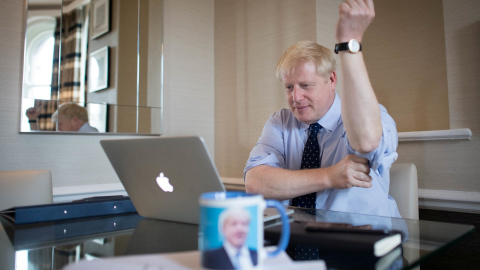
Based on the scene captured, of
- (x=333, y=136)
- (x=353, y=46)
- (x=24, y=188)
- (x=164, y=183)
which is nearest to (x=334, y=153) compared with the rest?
(x=333, y=136)

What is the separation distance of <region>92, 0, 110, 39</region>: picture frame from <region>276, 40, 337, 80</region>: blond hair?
5.33 feet

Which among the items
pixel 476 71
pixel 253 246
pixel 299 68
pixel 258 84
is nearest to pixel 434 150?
pixel 476 71

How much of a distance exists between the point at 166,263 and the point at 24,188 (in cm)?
141

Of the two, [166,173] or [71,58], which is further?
[71,58]

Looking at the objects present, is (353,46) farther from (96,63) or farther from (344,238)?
(96,63)

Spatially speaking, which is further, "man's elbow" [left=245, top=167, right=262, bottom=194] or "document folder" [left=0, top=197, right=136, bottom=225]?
"man's elbow" [left=245, top=167, right=262, bottom=194]

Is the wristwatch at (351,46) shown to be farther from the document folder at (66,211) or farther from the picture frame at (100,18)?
the picture frame at (100,18)

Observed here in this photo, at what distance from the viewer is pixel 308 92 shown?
145cm

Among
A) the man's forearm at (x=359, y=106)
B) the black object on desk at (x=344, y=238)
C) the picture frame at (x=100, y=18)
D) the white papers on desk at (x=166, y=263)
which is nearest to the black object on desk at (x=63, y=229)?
the white papers on desk at (x=166, y=263)

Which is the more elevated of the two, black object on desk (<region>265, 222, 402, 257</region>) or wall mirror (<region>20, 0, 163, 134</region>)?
wall mirror (<region>20, 0, 163, 134</region>)

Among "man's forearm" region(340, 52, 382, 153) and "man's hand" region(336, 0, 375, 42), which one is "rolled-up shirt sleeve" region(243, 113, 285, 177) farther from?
"man's hand" region(336, 0, 375, 42)

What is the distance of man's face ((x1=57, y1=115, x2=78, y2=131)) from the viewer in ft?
7.66

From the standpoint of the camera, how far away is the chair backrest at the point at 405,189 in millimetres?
1427

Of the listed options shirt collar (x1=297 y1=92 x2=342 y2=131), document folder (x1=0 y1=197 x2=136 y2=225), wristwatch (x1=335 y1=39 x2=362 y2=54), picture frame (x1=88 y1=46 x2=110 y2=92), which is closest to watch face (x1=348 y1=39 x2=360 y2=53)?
wristwatch (x1=335 y1=39 x2=362 y2=54)
